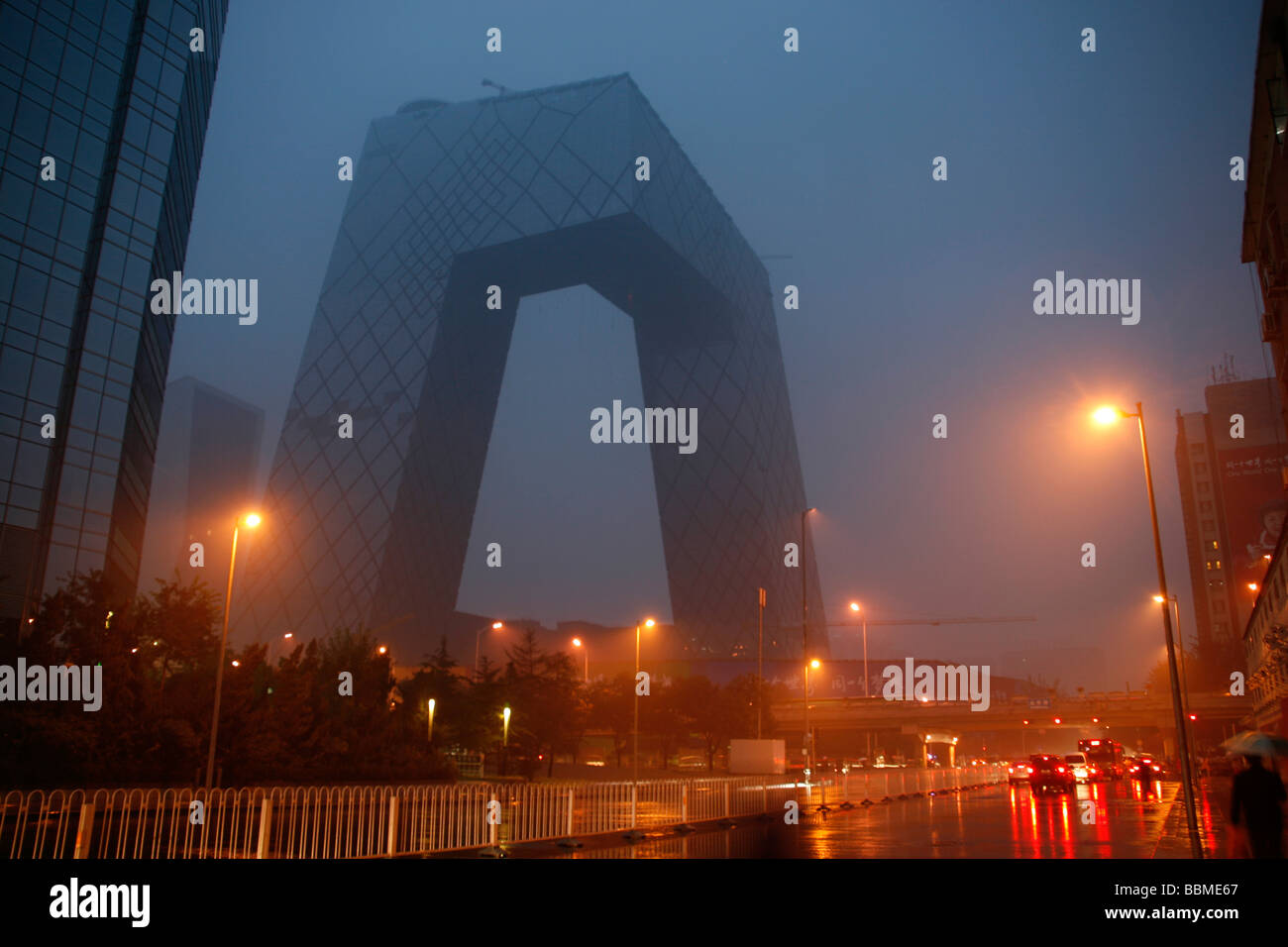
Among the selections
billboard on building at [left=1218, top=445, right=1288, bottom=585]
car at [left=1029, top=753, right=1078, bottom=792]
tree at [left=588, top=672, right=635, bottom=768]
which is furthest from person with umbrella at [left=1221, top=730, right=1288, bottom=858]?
billboard on building at [left=1218, top=445, right=1288, bottom=585]

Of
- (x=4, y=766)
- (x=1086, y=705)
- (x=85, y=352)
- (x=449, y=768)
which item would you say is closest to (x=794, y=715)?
(x=1086, y=705)

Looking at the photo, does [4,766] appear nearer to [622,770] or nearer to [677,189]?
[622,770]

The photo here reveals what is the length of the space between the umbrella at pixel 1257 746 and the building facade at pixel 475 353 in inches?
2747

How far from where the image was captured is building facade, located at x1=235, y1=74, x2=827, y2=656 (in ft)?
297

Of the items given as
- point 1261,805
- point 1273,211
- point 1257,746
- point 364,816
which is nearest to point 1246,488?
point 1273,211

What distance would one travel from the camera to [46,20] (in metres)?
44.3

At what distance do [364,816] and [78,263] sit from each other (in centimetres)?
3744

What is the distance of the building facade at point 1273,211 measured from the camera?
24.3 meters

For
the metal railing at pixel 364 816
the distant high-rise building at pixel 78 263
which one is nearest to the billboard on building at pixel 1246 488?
the metal railing at pixel 364 816

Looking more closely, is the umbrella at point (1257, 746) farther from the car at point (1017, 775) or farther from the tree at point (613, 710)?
the tree at point (613, 710)

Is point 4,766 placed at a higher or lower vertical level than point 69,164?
lower

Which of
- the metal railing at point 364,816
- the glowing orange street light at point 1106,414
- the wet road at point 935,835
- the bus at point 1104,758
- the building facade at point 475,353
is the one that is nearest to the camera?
the metal railing at point 364,816
